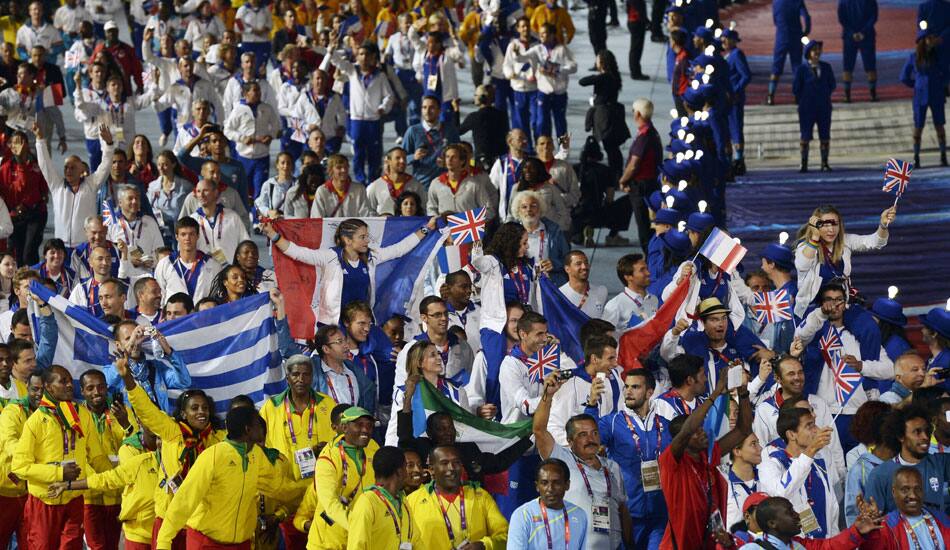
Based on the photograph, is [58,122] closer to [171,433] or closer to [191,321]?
[191,321]

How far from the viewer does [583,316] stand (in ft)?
43.4

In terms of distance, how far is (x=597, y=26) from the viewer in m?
26.4

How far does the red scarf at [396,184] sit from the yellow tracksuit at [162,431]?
5.72 m

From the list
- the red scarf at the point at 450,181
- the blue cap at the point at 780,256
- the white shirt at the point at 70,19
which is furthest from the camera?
the white shirt at the point at 70,19

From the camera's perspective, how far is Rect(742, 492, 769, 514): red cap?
962 centimetres

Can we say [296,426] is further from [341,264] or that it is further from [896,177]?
[896,177]

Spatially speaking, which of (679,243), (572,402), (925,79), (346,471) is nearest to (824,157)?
(925,79)

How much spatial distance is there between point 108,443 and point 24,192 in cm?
617

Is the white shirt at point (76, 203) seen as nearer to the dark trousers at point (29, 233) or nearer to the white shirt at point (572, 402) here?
the dark trousers at point (29, 233)

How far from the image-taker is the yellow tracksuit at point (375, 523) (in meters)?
9.63

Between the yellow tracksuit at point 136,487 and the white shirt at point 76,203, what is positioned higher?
the white shirt at point 76,203

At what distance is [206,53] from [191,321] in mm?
9897

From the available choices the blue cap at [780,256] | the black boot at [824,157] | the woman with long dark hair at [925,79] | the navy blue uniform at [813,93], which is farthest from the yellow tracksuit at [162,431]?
the woman with long dark hair at [925,79]

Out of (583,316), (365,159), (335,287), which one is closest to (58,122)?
(365,159)
